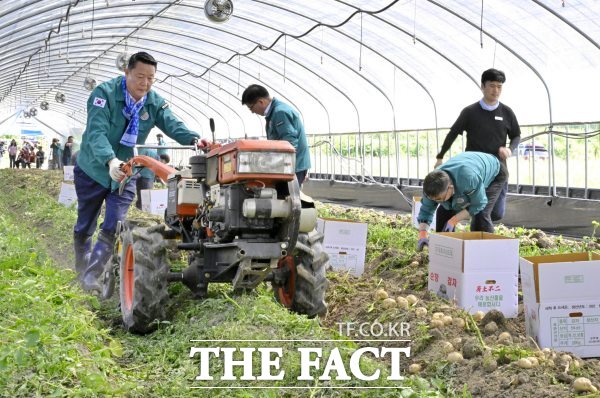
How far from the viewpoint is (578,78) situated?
1145 centimetres

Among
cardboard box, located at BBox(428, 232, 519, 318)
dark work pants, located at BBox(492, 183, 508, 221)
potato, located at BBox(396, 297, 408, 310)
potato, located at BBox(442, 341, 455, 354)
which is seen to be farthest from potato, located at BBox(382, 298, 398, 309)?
dark work pants, located at BBox(492, 183, 508, 221)

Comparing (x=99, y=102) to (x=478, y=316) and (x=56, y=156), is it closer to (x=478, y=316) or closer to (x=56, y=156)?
(x=478, y=316)

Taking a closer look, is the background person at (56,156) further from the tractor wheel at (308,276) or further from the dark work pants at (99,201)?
the tractor wheel at (308,276)

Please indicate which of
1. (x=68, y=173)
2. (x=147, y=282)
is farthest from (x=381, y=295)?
(x=68, y=173)

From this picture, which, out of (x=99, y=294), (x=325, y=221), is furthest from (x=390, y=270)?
(x=99, y=294)

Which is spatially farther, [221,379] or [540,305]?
[540,305]

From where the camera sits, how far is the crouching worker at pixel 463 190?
5.27 meters

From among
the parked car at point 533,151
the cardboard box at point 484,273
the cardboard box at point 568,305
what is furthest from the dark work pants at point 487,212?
the parked car at point 533,151

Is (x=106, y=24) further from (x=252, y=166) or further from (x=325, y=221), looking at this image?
(x=252, y=166)

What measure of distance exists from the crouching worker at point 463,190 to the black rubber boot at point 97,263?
2219mm

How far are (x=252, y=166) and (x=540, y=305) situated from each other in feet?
5.17

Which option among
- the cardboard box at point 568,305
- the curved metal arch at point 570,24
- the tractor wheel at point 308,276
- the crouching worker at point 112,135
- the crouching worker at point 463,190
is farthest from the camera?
the curved metal arch at point 570,24

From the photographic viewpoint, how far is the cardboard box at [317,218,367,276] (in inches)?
238

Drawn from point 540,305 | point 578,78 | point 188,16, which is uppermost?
point 188,16
